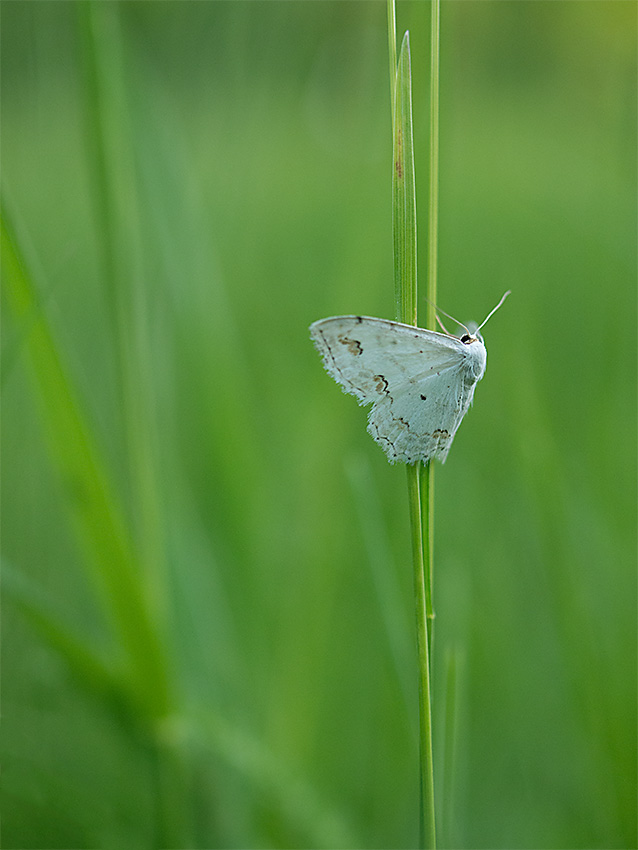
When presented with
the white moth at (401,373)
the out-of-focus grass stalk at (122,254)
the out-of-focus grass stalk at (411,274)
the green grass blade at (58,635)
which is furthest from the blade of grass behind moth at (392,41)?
the green grass blade at (58,635)

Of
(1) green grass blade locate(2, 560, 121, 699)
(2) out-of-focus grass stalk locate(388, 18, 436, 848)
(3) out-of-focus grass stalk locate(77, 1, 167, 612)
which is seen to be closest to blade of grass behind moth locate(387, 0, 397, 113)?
(2) out-of-focus grass stalk locate(388, 18, 436, 848)

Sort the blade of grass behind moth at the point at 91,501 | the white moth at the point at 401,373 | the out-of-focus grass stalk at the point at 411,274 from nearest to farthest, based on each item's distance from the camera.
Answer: the out-of-focus grass stalk at the point at 411,274
the white moth at the point at 401,373
the blade of grass behind moth at the point at 91,501

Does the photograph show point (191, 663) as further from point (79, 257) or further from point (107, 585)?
point (79, 257)

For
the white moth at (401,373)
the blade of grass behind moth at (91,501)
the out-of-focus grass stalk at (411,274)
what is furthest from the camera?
the blade of grass behind moth at (91,501)

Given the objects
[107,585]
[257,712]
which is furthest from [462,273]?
[107,585]

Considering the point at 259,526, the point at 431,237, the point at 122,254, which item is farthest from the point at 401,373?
the point at 259,526

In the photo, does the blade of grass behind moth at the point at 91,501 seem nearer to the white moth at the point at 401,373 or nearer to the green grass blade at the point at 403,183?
the white moth at the point at 401,373

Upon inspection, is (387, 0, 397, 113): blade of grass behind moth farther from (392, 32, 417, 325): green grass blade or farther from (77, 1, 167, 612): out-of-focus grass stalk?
(77, 1, 167, 612): out-of-focus grass stalk
